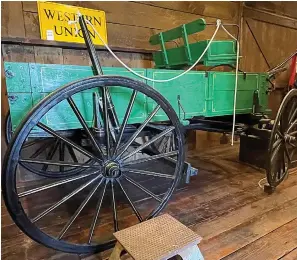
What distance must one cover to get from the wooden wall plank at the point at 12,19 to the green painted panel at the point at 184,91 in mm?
1448

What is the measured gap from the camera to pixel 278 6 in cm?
421

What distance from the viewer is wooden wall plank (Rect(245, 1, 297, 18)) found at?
3840mm

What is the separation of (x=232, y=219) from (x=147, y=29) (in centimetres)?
227

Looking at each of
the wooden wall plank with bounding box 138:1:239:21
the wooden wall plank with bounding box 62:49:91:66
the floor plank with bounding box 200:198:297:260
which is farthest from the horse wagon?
the wooden wall plank with bounding box 138:1:239:21

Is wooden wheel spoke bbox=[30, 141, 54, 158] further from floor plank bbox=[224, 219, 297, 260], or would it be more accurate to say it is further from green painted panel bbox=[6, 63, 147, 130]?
floor plank bbox=[224, 219, 297, 260]

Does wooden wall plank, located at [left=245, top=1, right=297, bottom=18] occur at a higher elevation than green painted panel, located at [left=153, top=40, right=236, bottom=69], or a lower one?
higher

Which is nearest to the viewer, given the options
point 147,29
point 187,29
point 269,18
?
point 187,29

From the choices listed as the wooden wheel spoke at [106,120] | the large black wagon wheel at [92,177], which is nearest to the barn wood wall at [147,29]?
the large black wagon wheel at [92,177]

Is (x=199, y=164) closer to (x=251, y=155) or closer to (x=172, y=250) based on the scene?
(x=251, y=155)

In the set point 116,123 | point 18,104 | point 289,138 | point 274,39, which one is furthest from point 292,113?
point 274,39

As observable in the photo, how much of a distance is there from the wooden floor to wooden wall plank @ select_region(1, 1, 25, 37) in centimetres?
157

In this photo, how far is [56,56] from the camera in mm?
2383

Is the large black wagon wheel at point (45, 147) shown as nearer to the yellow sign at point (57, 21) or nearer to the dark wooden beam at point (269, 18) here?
the yellow sign at point (57, 21)

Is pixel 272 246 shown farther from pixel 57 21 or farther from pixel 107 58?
pixel 57 21
